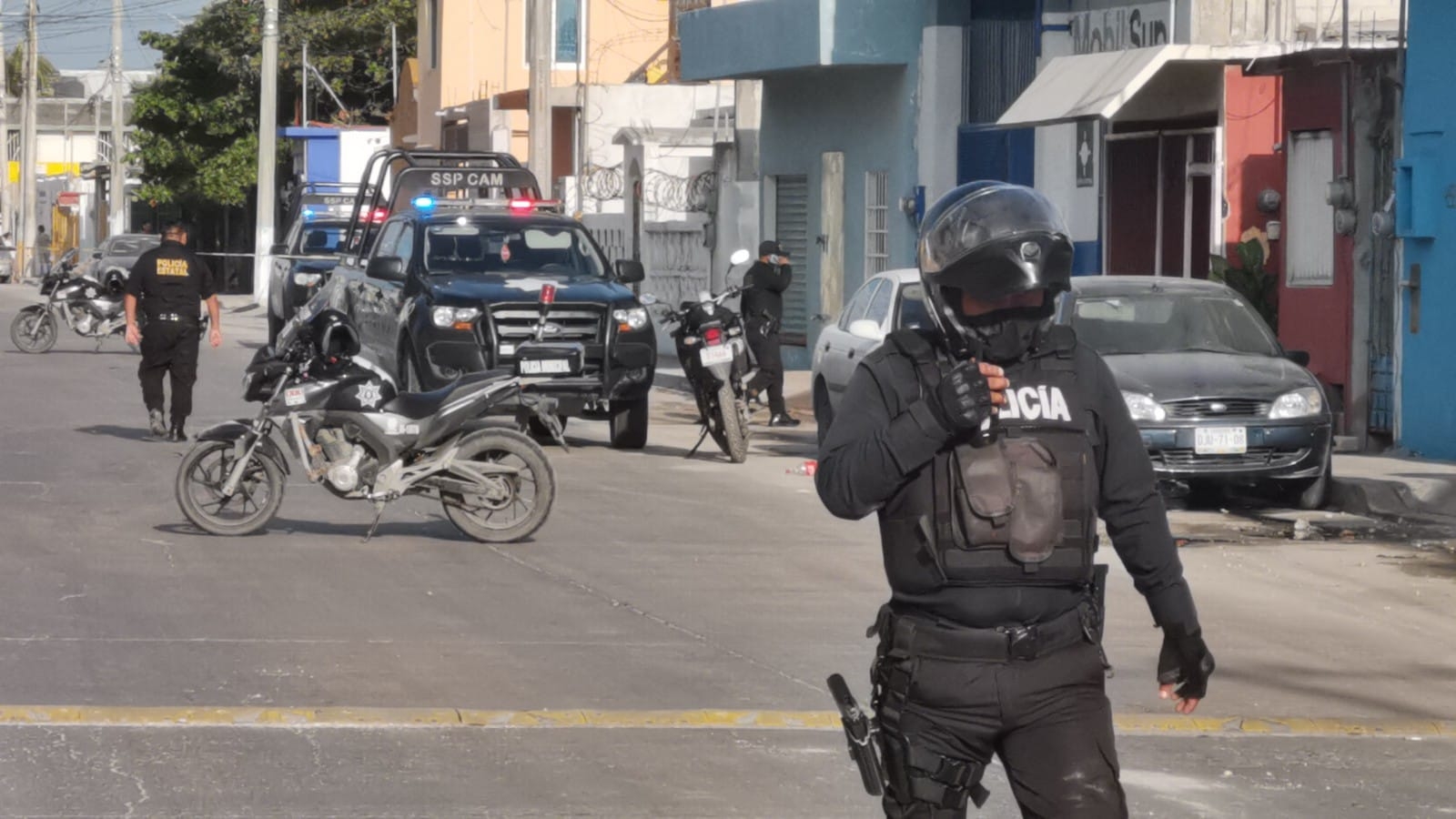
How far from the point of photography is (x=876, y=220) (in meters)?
27.2

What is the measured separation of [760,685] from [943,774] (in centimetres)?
423

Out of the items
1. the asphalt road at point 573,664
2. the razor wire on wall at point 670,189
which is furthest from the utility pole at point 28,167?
the asphalt road at point 573,664

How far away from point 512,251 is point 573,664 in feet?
33.2

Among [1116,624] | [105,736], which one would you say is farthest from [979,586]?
[1116,624]

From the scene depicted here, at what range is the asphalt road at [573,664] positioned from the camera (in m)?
6.89

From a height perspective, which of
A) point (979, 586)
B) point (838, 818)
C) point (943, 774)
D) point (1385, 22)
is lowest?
point (838, 818)

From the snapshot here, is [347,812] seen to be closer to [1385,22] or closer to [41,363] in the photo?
[1385,22]

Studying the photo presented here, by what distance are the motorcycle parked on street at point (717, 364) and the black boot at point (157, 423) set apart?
4.40 meters

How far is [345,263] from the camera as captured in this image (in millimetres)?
21625

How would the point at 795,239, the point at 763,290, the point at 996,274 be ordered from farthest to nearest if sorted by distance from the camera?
the point at 795,239 < the point at 763,290 < the point at 996,274

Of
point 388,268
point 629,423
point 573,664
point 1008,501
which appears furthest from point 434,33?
point 1008,501

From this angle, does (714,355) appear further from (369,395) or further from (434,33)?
(434,33)

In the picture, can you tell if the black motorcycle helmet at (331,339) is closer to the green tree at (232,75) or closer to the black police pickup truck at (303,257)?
the black police pickup truck at (303,257)

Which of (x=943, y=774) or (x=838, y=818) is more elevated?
(x=943, y=774)
